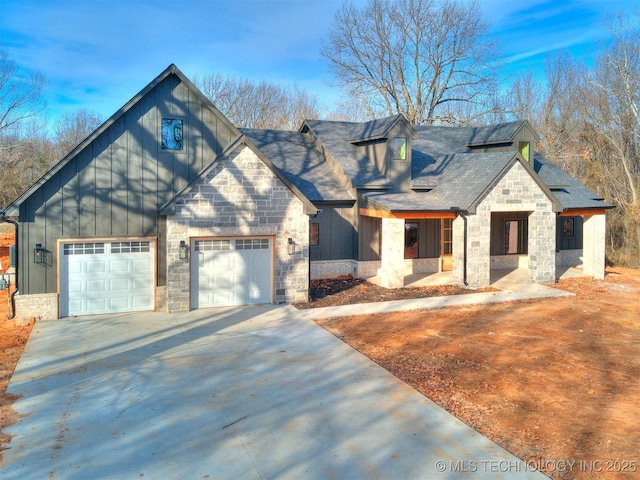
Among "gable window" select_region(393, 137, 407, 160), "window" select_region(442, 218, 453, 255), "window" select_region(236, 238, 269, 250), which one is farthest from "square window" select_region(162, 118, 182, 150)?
"window" select_region(442, 218, 453, 255)

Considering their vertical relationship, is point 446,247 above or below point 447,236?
below

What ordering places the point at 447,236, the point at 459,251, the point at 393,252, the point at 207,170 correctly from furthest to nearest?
the point at 447,236 < the point at 459,251 < the point at 393,252 < the point at 207,170

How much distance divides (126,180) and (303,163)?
8529 mm

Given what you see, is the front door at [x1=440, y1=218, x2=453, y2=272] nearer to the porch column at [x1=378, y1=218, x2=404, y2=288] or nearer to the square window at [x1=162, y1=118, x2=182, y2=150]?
the porch column at [x1=378, y1=218, x2=404, y2=288]

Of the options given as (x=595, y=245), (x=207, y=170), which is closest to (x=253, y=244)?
(x=207, y=170)

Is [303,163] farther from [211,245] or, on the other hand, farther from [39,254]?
[39,254]

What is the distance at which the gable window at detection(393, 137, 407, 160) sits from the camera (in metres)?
21.3

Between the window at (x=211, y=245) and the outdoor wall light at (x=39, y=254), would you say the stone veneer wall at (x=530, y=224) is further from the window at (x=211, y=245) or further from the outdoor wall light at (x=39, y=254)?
the outdoor wall light at (x=39, y=254)

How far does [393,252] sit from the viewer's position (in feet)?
60.3

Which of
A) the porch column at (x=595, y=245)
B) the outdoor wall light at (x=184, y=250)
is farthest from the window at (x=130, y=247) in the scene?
the porch column at (x=595, y=245)

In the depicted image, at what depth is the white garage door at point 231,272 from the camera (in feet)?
51.0

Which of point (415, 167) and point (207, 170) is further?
point (415, 167)

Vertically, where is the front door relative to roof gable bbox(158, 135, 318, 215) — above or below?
below

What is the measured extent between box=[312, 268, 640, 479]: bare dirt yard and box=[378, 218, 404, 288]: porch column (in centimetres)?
140
